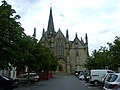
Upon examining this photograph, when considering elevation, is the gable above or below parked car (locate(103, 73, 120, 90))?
above

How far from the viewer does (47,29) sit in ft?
443

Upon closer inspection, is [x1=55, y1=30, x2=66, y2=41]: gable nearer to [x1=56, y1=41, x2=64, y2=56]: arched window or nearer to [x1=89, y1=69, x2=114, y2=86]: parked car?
[x1=56, y1=41, x2=64, y2=56]: arched window

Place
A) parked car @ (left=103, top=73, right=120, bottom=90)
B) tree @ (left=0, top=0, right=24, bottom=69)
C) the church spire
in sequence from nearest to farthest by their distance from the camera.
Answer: parked car @ (left=103, top=73, right=120, bottom=90), tree @ (left=0, top=0, right=24, bottom=69), the church spire

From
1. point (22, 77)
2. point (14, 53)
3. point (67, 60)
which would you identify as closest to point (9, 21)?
point (14, 53)

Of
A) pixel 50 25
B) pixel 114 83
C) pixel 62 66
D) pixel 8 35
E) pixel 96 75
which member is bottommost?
pixel 114 83

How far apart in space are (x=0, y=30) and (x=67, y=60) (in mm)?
105266

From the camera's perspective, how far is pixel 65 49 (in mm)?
128875

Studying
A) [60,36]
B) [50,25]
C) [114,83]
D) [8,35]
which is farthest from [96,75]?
[50,25]

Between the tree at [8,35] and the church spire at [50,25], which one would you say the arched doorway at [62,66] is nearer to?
the church spire at [50,25]

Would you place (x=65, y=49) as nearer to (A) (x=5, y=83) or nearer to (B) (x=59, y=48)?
(B) (x=59, y=48)

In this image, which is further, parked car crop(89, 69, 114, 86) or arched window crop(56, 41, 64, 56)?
arched window crop(56, 41, 64, 56)

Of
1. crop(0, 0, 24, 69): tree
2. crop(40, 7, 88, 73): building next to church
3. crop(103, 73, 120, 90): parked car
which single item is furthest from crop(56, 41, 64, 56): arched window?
crop(103, 73, 120, 90): parked car

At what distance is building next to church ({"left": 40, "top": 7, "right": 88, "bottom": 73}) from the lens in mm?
126562

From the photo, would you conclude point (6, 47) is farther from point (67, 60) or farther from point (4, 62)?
point (67, 60)
